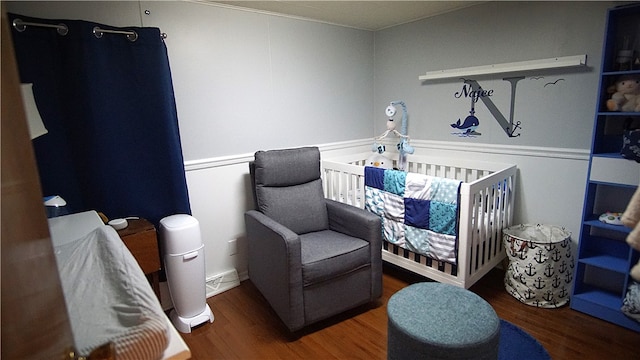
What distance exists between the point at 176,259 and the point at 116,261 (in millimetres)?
1012

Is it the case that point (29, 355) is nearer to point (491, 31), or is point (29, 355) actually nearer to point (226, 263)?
point (226, 263)

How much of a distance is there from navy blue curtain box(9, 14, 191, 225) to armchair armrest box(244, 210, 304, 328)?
1.85ft

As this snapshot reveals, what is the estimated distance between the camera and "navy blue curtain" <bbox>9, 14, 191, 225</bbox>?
5.77 ft


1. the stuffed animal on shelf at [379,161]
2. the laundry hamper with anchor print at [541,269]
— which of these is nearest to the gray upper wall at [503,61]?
the stuffed animal on shelf at [379,161]

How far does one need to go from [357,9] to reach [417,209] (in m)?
1.61

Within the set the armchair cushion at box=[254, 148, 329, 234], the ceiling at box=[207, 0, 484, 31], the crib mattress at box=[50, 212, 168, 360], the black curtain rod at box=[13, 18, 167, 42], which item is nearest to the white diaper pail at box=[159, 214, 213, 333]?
the armchair cushion at box=[254, 148, 329, 234]

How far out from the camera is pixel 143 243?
185 centimetres

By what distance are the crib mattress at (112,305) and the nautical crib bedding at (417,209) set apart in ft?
5.62

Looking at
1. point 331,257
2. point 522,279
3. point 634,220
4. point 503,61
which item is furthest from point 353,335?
point 503,61

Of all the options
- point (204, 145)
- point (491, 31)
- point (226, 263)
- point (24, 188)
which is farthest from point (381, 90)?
point (24, 188)

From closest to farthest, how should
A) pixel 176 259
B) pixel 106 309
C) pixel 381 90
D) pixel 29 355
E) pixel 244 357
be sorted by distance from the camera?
pixel 29 355 < pixel 106 309 < pixel 244 357 < pixel 176 259 < pixel 381 90

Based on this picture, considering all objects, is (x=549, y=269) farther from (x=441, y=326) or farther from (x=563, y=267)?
(x=441, y=326)

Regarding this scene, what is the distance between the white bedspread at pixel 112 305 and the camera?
0.72 m

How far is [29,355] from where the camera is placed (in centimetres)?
44
